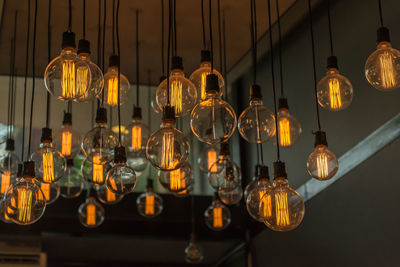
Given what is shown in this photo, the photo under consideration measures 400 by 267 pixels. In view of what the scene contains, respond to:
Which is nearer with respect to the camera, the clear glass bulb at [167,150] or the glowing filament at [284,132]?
the clear glass bulb at [167,150]

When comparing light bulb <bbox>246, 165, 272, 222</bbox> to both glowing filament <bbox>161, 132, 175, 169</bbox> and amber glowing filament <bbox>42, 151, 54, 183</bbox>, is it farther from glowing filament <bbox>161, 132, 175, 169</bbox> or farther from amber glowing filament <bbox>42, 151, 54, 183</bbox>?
amber glowing filament <bbox>42, 151, 54, 183</bbox>

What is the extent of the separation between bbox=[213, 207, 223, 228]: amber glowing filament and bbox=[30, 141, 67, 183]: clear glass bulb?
2.35 m


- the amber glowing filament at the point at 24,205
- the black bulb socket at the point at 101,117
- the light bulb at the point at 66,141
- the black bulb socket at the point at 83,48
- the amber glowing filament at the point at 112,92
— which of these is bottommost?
the amber glowing filament at the point at 24,205

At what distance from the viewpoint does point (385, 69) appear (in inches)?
131

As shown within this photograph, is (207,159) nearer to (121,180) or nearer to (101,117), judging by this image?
(101,117)

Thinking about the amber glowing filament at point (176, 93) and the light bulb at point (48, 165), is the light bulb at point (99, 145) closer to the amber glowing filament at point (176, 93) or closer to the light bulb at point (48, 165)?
the light bulb at point (48, 165)

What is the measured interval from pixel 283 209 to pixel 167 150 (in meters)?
0.74

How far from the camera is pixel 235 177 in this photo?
4.55 metres

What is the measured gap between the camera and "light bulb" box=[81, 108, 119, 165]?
13.0 ft

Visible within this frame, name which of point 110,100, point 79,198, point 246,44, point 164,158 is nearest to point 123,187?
point 164,158

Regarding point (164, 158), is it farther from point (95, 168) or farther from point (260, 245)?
point (260, 245)

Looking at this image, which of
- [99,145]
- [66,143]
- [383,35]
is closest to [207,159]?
[66,143]

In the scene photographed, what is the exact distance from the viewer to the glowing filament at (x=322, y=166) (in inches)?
151

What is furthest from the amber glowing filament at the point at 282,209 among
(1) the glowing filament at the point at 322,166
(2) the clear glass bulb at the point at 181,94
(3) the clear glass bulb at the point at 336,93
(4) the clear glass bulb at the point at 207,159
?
(4) the clear glass bulb at the point at 207,159
